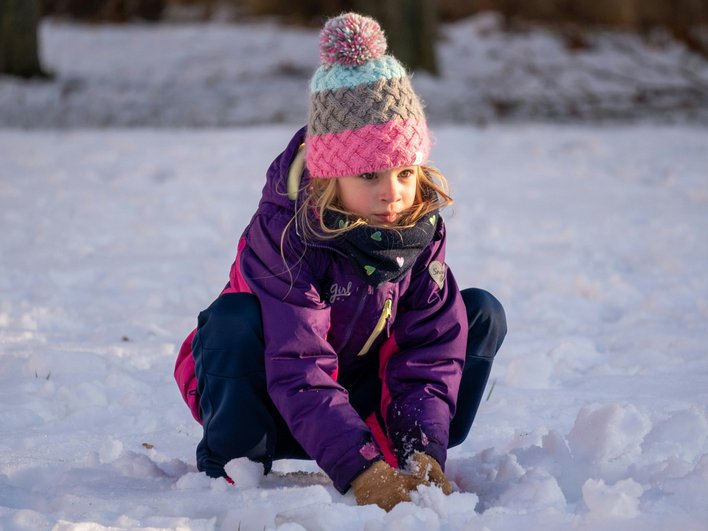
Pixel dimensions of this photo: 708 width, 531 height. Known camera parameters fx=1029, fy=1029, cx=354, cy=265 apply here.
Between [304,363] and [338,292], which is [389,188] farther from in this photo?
[304,363]

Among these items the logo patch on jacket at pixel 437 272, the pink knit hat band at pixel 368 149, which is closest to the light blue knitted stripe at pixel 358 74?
the pink knit hat band at pixel 368 149

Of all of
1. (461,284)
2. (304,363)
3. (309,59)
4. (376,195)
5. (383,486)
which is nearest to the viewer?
(383,486)

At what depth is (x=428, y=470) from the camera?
2225 millimetres

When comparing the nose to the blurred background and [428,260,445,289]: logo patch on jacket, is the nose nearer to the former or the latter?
[428,260,445,289]: logo patch on jacket

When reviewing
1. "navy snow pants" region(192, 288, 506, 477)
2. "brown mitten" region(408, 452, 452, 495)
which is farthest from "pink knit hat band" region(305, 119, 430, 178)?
"brown mitten" region(408, 452, 452, 495)

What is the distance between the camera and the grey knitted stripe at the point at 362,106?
2328 millimetres

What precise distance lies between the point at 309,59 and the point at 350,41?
11584mm

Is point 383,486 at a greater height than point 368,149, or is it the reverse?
point 368,149

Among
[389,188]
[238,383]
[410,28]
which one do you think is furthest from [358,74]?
[410,28]

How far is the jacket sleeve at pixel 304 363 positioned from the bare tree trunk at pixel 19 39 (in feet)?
31.4

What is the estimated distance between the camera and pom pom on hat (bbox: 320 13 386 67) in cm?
231

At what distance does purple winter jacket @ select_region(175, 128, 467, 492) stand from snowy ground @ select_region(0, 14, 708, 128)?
709 centimetres

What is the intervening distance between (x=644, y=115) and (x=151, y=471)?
8083 mm

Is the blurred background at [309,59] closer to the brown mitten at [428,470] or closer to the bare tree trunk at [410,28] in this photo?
the bare tree trunk at [410,28]
